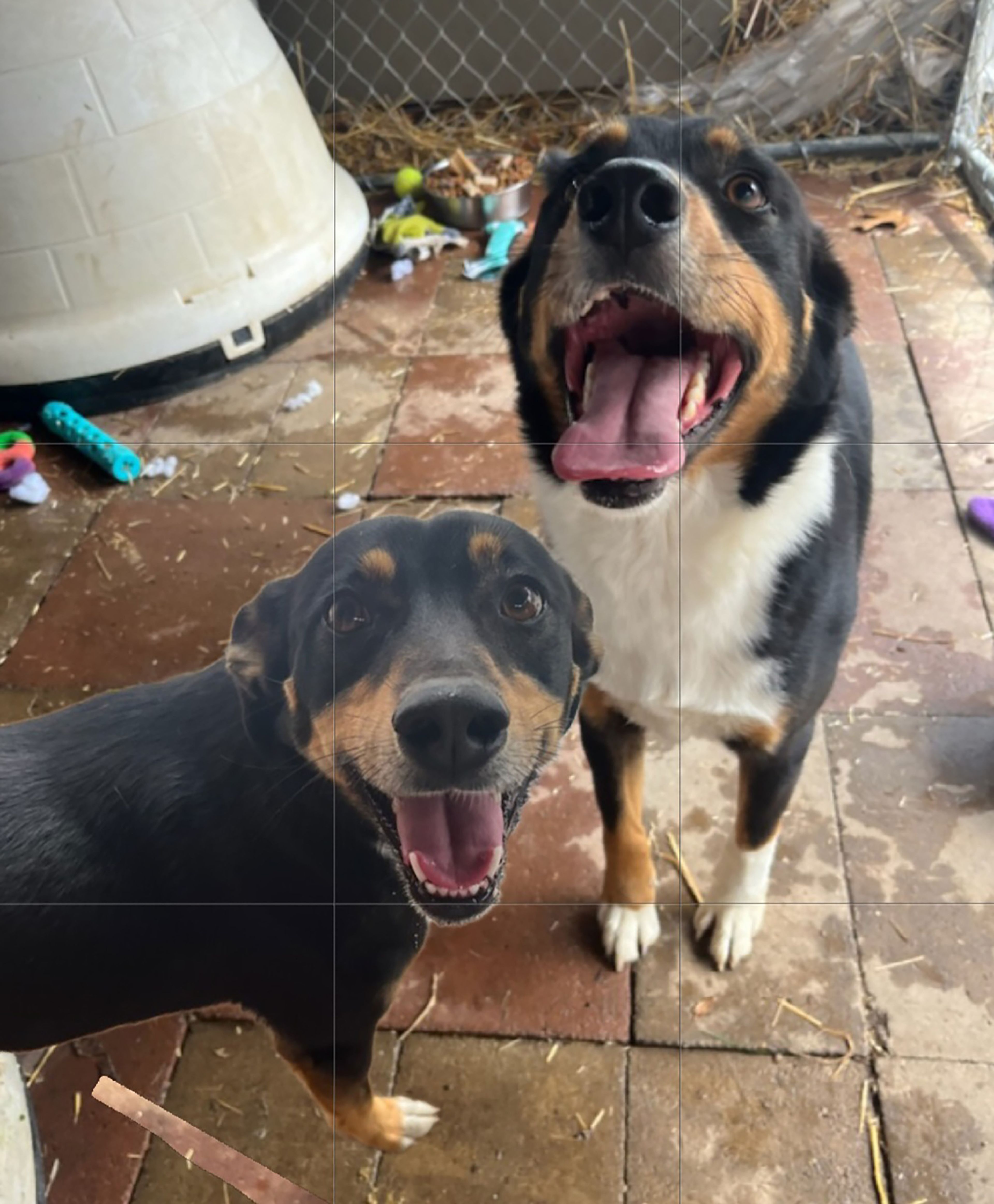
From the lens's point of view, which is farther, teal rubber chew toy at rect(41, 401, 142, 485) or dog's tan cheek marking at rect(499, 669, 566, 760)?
teal rubber chew toy at rect(41, 401, 142, 485)

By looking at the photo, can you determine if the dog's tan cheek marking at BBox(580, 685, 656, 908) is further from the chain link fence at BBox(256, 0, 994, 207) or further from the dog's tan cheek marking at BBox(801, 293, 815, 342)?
the chain link fence at BBox(256, 0, 994, 207)

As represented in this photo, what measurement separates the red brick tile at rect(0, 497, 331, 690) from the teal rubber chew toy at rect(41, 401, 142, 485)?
0.03m

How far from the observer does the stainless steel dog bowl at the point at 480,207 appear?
150cm

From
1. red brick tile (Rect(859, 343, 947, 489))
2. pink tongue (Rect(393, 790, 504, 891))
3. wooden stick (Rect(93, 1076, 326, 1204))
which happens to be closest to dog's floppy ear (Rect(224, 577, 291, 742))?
pink tongue (Rect(393, 790, 504, 891))

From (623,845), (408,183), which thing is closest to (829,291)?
(623,845)

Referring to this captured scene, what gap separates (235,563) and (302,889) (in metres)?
0.47

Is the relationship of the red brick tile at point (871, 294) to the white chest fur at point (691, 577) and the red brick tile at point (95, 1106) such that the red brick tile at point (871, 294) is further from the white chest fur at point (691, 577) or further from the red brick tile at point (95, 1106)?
the red brick tile at point (95, 1106)

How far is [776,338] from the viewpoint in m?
0.67

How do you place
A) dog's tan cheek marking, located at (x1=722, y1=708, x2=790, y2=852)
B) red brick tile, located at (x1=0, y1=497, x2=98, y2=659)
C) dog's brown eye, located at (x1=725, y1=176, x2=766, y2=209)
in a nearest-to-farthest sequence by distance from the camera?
dog's brown eye, located at (x1=725, y1=176, x2=766, y2=209)
dog's tan cheek marking, located at (x1=722, y1=708, x2=790, y2=852)
red brick tile, located at (x1=0, y1=497, x2=98, y2=659)

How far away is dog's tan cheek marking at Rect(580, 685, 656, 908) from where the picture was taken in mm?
952

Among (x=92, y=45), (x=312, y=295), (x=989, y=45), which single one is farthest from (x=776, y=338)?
(x=92, y=45)

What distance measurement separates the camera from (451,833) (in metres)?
0.59

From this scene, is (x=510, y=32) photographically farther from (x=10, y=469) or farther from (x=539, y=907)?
(x=539, y=907)

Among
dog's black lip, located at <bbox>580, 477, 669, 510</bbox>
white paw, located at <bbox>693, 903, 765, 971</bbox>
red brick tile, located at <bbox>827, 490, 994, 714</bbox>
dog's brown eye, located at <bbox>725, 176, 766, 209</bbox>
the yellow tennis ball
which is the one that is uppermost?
dog's brown eye, located at <bbox>725, 176, 766, 209</bbox>
